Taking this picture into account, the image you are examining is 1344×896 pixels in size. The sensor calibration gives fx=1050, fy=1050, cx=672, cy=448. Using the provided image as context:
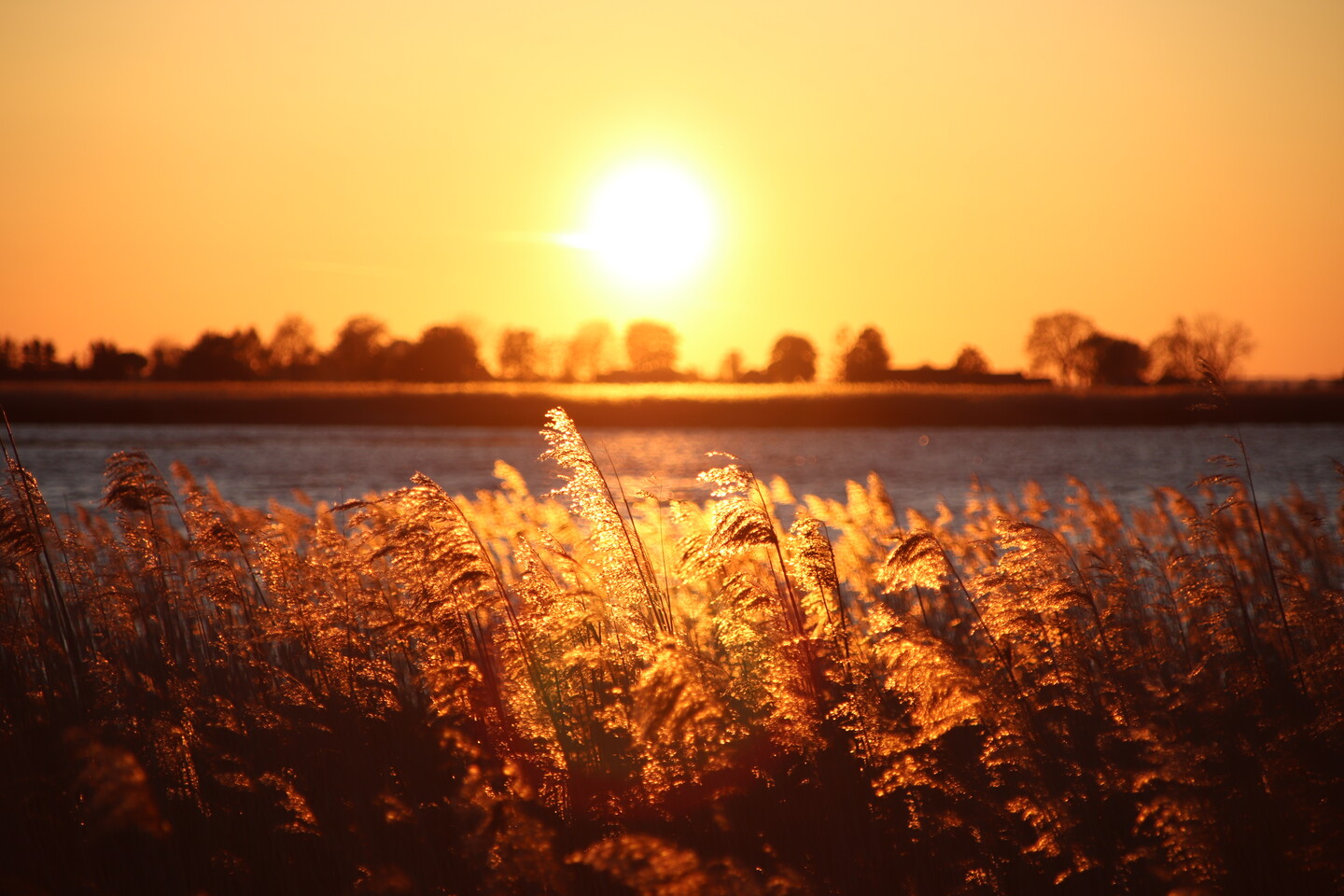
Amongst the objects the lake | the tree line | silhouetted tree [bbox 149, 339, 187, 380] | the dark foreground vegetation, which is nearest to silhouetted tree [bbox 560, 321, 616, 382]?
the tree line

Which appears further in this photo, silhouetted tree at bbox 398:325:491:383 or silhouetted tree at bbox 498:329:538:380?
silhouetted tree at bbox 498:329:538:380

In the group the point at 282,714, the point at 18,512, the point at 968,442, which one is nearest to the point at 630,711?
the point at 282,714

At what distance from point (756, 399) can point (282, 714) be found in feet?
155

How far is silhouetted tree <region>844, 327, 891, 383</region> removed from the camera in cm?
9131

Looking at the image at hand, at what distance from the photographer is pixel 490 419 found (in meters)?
53.3

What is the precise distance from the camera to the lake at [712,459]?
26438 mm

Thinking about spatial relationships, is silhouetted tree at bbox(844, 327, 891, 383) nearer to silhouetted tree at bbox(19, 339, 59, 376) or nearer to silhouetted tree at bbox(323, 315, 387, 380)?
silhouetted tree at bbox(323, 315, 387, 380)

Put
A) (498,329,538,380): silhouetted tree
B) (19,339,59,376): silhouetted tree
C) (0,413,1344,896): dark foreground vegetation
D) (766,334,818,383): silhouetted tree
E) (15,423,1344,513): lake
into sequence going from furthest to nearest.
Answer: (498,329,538,380): silhouetted tree < (766,334,818,383): silhouetted tree < (19,339,59,376): silhouetted tree < (15,423,1344,513): lake < (0,413,1344,896): dark foreground vegetation

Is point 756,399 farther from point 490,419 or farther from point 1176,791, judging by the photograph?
point 1176,791

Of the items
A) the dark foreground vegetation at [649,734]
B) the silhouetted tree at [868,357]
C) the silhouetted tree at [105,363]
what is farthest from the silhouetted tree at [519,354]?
the dark foreground vegetation at [649,734]

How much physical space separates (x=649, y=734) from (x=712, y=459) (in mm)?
30041

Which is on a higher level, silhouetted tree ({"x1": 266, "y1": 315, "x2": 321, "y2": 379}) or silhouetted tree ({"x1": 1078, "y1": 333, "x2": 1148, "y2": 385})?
silhouetted tree ({"x1": 266, "y1": 315, "x2": 321, "y2": 379})

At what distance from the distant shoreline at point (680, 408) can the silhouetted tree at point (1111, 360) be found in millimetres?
29671

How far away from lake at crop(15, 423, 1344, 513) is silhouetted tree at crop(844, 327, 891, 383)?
3804cm
